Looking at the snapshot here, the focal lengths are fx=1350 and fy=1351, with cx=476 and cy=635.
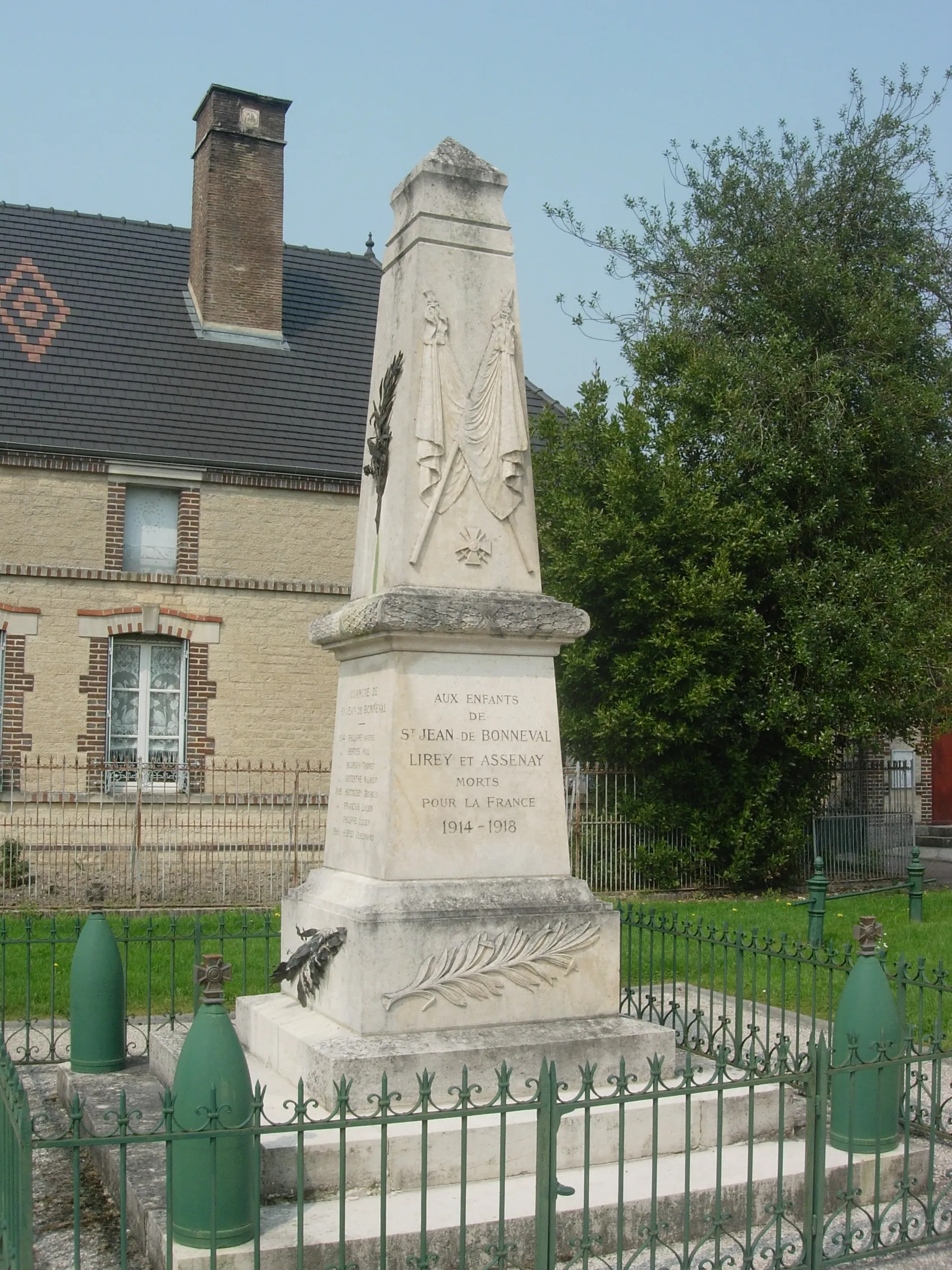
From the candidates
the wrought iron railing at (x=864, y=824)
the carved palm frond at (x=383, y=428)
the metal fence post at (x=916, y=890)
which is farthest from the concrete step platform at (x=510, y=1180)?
the wrought iron railing at (x=864, y=824)

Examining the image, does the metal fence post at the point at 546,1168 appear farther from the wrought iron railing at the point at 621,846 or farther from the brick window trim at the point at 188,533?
the brick window trim at the point at 188,533

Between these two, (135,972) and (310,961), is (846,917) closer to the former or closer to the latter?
(135,972)

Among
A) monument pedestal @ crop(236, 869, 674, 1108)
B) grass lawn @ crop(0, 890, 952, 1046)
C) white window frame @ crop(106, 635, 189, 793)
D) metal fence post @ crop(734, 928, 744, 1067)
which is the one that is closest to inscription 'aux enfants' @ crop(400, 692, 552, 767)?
monument pedestal @ crop(236, 869, 674, 1108)

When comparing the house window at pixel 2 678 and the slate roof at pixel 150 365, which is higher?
the slate roof at pixel 150 365

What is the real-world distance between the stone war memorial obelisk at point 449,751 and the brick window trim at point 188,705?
37.8 feet

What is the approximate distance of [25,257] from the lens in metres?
20.8

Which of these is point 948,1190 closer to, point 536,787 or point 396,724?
point 536,787

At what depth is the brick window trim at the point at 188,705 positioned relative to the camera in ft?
60.0

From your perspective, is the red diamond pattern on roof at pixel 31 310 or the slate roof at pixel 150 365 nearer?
the slate roof at pixel 150 365

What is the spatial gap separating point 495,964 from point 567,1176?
3.35 ft

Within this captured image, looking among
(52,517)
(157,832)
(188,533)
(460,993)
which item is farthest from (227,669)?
(460,993)

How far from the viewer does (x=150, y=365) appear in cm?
2016

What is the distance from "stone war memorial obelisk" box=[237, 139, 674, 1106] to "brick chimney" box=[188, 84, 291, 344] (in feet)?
47.3

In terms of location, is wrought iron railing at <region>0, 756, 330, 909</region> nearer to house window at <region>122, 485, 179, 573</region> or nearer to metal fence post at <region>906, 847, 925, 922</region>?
house window at <region>122, 485, 179, 573</region>
